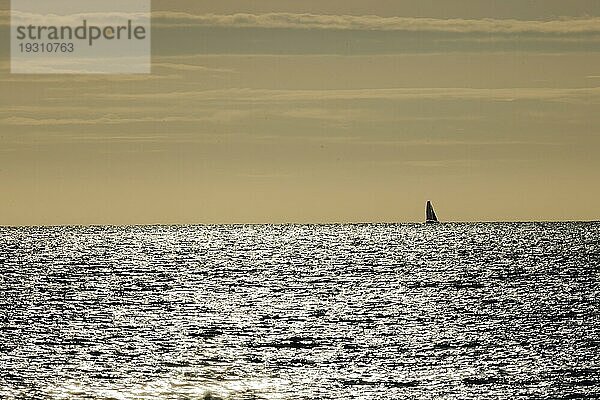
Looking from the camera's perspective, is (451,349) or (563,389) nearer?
(563,389)

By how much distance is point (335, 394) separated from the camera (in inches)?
2137

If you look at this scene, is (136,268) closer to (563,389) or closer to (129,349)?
(129,349)

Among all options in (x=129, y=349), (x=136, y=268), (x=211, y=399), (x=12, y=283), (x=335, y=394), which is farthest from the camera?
(x=136, y=268)

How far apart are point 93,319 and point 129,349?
2275 cm

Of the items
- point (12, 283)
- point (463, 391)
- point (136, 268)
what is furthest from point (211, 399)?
point (136, 268)

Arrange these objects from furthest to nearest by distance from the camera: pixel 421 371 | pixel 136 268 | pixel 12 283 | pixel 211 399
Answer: pixel 136 268 → pixel 12 283 → pixel 421 371 → pixel 211 399

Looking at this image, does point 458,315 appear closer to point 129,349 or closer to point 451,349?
point 451,349

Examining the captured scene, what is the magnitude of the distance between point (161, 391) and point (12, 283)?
99.3m

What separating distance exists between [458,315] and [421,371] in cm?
Answer: 3533

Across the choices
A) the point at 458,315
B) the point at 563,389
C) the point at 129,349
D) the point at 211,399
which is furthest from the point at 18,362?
the point at 458,315

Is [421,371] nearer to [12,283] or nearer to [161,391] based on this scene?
[161,391]

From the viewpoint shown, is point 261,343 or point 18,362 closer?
point 18,362

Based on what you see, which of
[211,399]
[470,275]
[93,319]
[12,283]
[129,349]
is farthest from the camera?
[470,275]

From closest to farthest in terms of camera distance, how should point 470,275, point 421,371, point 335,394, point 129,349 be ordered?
point 335,394
point 421,371
point 129,349
point 470,275
